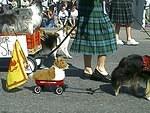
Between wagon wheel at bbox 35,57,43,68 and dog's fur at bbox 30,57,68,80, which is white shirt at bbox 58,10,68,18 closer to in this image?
wagon wheel at bbox 35,57,43,68

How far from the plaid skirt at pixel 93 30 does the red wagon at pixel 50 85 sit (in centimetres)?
86

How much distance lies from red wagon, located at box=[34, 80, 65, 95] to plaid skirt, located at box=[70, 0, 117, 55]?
856 millimetres

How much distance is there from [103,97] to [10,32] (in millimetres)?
2019

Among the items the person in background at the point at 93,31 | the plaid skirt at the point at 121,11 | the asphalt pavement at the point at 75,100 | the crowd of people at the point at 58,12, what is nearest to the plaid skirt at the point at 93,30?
the person in background at the point at 93,31

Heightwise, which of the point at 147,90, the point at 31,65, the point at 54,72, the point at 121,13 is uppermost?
the point at 121,13

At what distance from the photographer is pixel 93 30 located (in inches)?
264

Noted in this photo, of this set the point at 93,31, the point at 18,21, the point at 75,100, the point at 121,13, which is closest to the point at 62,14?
the point at 121,13

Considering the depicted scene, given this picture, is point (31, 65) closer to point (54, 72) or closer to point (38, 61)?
point (38, 61)

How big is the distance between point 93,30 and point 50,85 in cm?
115

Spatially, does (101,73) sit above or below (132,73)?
below

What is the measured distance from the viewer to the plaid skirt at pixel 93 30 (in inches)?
264

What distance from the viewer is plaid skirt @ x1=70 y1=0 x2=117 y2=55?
264 inches

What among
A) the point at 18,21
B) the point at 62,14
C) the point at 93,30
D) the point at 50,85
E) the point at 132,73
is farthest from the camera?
the point at 62,14

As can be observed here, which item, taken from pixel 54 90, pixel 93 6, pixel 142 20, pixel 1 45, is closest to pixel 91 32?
pixel 93 6
